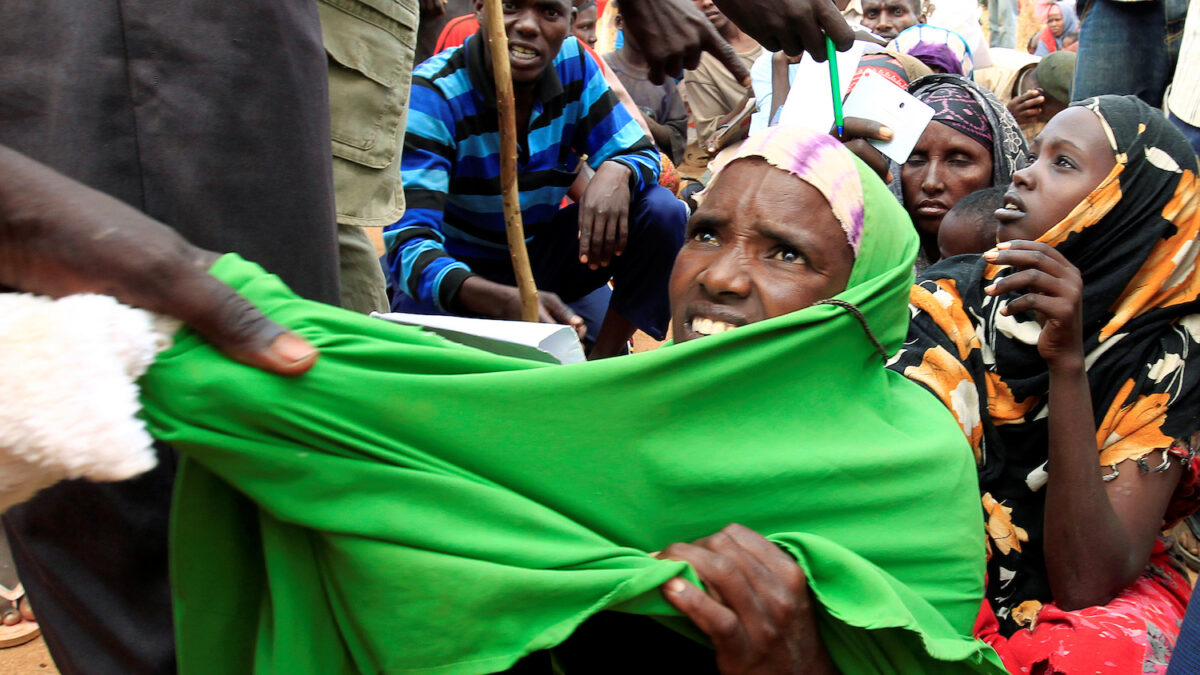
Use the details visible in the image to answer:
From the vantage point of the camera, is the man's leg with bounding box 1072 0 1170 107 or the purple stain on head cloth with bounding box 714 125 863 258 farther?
the man's leg with bounding box 1072 0 1170 107

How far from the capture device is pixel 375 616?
1.31m

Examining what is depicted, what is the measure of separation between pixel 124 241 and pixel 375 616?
58 cm

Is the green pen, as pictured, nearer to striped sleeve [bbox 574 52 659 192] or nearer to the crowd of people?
the crowd of people

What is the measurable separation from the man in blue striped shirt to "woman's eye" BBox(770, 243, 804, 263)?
52.6 inches

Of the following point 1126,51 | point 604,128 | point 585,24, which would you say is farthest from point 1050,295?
point 585,24

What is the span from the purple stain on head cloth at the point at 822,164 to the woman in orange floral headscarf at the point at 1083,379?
0.60m

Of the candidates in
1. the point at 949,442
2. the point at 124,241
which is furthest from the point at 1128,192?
the point at 124,241

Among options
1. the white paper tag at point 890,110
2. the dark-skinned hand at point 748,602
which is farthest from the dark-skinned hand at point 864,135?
the dark-skinned hand at point 748,602

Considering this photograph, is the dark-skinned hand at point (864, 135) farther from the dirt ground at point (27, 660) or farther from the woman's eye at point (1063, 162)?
the dirt ground at point (27, 660)

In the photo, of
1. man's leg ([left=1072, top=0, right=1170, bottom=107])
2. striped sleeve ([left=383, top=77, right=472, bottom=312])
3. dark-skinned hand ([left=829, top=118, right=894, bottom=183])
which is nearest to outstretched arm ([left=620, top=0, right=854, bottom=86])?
dark-skinned hand ([left=829, top=118, right=894, bottom=183])

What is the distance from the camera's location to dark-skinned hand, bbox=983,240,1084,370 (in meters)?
2.32

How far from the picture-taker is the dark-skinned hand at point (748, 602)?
134 cm

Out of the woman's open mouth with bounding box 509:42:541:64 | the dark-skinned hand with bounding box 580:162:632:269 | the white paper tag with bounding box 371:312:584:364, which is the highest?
the woman's open mouth with bounding box 509:42:541:64

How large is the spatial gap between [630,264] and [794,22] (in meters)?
1.32
